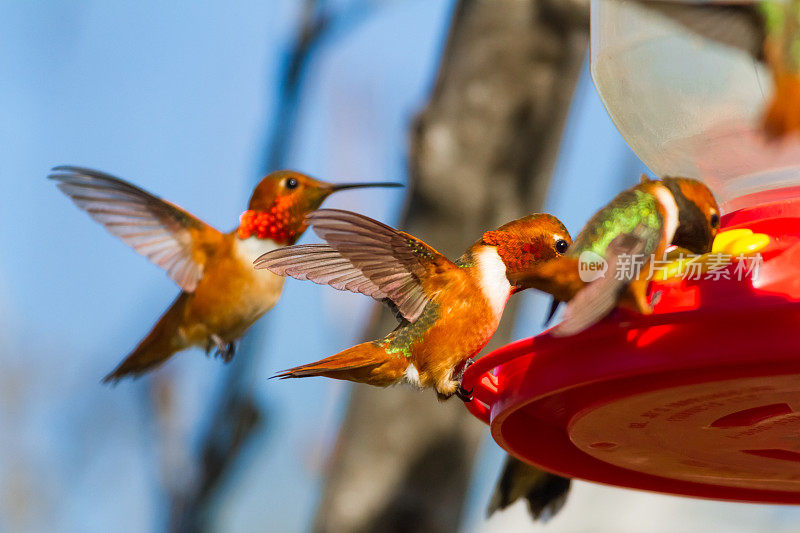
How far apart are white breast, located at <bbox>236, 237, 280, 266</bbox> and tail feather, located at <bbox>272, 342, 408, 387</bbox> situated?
1.20 ft

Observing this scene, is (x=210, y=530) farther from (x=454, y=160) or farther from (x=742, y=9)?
(x=742, y=9)

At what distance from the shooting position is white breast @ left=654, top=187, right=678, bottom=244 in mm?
1860

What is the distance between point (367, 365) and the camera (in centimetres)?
231

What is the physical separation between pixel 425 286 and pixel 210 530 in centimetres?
218

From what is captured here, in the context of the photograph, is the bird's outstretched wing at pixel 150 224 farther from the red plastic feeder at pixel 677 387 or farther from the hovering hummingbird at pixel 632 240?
the hovering hummingbird at pixel 632 240

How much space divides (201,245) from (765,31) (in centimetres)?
169

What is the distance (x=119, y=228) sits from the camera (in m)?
2.77

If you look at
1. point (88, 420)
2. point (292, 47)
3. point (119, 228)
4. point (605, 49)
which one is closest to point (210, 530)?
point (119, 228)

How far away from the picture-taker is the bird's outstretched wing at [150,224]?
264 centimetres

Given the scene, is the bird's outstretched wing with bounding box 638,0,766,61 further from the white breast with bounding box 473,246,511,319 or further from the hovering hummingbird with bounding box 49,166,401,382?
the hovering hummingbird with bounding box 49,166,401,382

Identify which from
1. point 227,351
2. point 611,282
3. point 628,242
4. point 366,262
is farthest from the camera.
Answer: point 227,351

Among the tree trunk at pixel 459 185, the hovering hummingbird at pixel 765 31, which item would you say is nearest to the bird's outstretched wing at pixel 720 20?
the hovering hummingbird at pixel 765 31

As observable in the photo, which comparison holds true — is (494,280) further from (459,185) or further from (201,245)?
(459,185)

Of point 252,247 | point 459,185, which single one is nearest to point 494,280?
point 252,247
